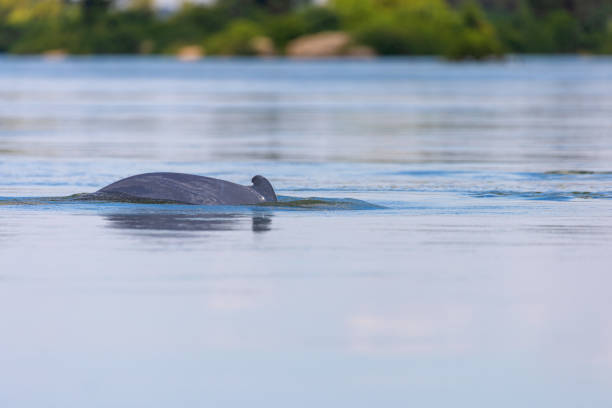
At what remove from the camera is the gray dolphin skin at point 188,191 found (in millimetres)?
17562

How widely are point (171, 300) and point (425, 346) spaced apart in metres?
2.17

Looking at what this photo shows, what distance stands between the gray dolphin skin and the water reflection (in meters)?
0.74

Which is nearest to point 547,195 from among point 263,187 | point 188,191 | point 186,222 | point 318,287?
point 263,187

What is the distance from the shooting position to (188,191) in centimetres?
1755

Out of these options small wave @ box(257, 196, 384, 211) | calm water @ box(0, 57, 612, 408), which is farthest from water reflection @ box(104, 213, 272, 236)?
small wave @ box(257, 196, 384, 211)

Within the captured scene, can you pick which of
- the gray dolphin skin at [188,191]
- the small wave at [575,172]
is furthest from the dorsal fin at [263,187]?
the small wave at [575,172]

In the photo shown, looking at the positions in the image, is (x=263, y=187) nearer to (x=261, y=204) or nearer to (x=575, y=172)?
(x=261, y=204)

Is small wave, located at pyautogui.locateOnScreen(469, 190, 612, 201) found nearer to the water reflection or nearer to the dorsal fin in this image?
the dorsal fin

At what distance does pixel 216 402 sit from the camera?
8.52 m

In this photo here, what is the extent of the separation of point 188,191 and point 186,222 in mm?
1518

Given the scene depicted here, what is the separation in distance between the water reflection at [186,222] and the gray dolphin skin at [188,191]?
74 cm

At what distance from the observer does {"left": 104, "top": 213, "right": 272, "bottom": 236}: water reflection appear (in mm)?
15578

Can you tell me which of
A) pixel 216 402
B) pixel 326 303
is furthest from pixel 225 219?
pixel 216 402

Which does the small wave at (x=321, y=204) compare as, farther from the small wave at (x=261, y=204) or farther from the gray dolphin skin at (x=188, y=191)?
the gray dolphin skin at (x=188, y=191)
